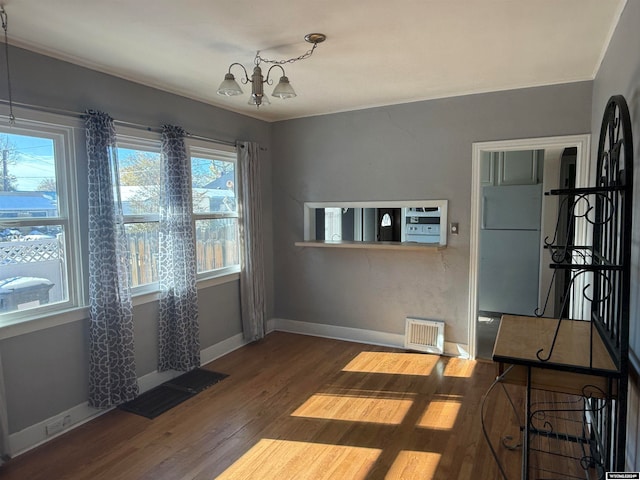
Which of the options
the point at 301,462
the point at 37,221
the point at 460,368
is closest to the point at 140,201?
the point at 37,221

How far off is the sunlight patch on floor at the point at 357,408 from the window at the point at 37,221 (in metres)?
1.88

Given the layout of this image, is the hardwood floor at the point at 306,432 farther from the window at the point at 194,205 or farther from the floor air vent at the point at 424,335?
the window at the point at 194,205

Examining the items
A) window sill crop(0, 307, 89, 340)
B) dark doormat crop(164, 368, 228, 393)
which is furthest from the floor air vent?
window sill crop(0, 307, 89, 340)

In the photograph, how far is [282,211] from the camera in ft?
15.8

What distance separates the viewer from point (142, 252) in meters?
3.33

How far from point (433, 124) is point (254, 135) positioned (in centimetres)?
194

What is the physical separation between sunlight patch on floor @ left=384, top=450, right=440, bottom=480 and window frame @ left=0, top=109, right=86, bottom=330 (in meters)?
2.34

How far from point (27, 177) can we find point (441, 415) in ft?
10.6

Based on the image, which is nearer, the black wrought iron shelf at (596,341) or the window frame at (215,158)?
the black wrought iron shelf at (596,341)

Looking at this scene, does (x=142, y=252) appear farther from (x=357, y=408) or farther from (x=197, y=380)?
(x=357, y=408)

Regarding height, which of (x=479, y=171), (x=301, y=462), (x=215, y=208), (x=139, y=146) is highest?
(x=139, y=146)

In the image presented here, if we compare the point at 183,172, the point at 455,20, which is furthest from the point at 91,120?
the point at 455,20

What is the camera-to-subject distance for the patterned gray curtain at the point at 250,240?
4223 mm

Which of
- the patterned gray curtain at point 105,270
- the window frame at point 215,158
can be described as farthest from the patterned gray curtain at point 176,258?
the patterned gray curtain at point 105,270
